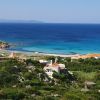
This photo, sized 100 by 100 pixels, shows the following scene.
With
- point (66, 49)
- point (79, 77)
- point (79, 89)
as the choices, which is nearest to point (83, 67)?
point (79, 77)

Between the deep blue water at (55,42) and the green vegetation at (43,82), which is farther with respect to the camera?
the deep blue water at (55,42)

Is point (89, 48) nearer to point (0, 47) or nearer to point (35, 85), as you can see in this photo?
point (0, 47)

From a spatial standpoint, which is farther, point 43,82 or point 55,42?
point 55,42

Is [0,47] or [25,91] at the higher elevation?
[0,47]

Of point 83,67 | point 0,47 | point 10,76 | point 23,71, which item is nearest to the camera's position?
point 10,76

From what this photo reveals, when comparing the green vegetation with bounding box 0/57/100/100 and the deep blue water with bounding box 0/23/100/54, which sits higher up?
the deep blue water with bounding box 0/23/100/54

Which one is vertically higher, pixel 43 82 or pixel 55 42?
pixel 55 42

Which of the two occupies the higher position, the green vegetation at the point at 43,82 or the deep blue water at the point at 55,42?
the deep blue water at the point at 55,42

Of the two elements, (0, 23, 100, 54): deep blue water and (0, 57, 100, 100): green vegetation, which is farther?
(0, 23, 100, 54): deep blue water
